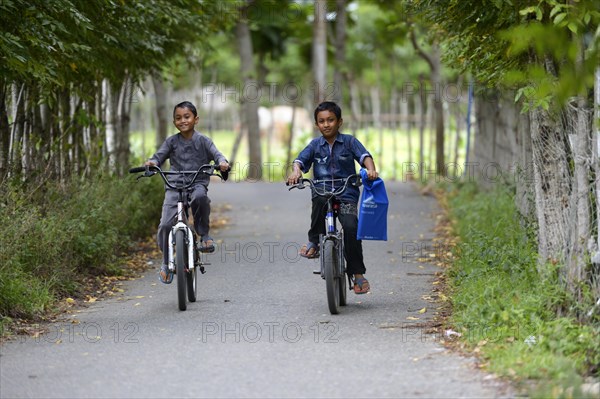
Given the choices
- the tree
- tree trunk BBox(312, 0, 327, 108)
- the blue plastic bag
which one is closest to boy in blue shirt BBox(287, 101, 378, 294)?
the blue plastic bag

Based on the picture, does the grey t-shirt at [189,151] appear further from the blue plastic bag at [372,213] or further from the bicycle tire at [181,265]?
the blue plastic bag at [372,213]

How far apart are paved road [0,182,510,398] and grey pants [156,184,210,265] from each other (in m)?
0.63

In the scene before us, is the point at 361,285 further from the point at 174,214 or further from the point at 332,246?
the point at 174,214

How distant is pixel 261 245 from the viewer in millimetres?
14352

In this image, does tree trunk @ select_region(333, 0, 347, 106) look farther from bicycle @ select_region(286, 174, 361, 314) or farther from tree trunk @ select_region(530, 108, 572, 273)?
tree trunk @ select_region(530, 108, 572, 273)

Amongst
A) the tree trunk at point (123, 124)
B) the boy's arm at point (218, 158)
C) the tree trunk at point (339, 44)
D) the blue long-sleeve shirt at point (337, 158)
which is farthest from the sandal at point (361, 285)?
the tree trunk at point (339, 44)

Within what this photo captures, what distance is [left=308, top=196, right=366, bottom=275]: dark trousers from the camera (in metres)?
9.22

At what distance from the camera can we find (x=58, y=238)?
10508mm

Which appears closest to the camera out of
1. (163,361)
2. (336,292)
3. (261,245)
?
(163,361)

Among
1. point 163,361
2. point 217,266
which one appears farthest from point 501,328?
point 217,266

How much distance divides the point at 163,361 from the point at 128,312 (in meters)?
2.21

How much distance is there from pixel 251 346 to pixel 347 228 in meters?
1.82

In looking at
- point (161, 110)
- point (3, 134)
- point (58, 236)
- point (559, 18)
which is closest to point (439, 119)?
point (161, 110)

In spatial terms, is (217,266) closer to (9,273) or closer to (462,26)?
(9,273)
